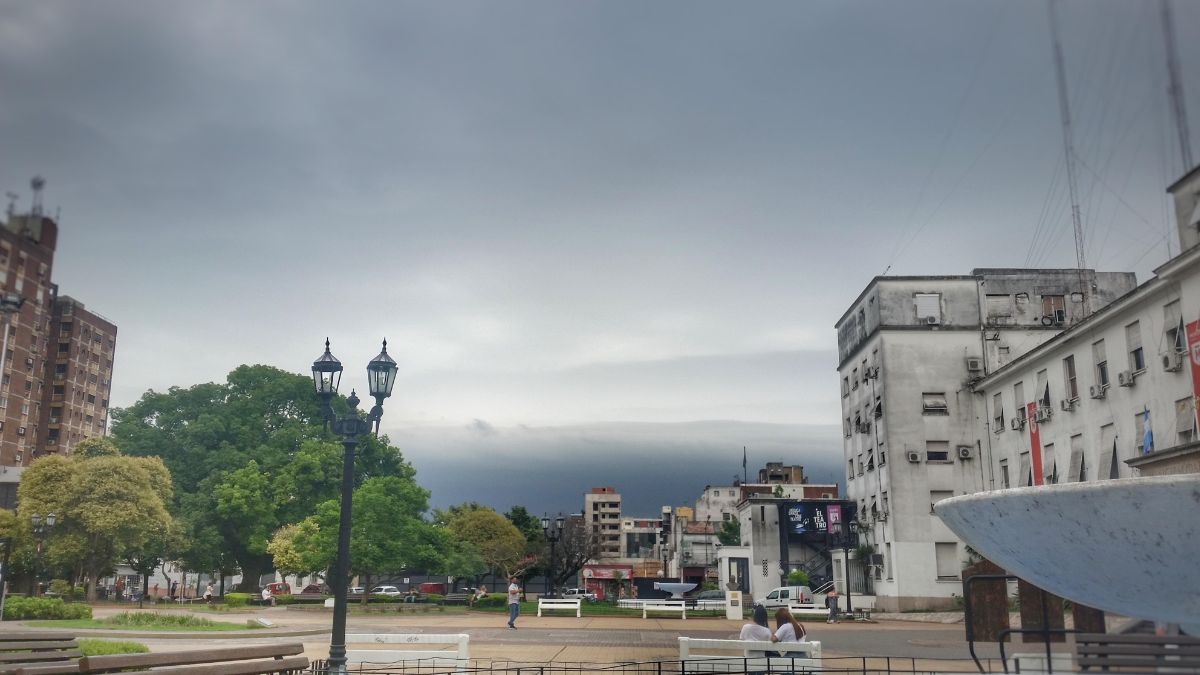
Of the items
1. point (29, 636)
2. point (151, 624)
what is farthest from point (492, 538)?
point (29, 636)

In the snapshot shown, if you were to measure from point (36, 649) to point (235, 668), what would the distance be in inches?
81.5

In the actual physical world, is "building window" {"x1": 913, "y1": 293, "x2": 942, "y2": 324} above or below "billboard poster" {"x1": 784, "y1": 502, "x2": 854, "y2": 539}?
above

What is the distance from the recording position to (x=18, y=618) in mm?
30562

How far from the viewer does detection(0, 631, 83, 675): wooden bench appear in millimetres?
9664

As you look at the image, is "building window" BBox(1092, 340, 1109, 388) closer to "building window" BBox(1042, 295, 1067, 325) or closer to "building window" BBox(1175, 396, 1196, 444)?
"building window" BBox(1175, 396, 1196, 444)

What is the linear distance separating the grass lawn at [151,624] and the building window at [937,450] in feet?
104

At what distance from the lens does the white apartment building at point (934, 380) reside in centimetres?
4359

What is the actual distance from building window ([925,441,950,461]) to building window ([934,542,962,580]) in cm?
406

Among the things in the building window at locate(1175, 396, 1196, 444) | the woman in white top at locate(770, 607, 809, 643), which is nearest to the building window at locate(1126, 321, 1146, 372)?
the building window at locate(1175, 396, 1196, 444)

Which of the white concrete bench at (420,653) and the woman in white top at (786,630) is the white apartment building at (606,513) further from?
the woman in white top at (786,630)

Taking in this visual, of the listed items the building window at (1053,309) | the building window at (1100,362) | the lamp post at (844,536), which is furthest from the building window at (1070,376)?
the lamp post at (844,536)

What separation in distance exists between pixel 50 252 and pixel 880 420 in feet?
237

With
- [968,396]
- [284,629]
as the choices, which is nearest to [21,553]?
[284,629]

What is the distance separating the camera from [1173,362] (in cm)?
2858
